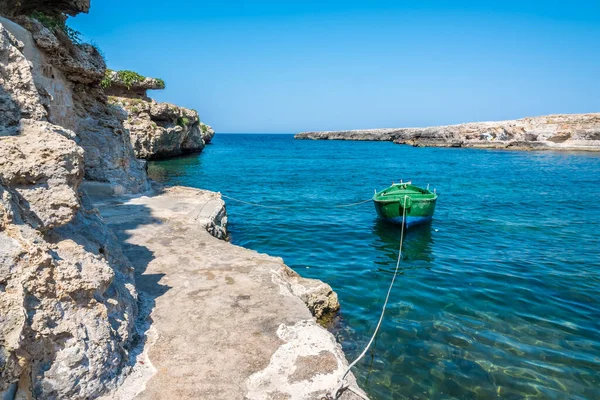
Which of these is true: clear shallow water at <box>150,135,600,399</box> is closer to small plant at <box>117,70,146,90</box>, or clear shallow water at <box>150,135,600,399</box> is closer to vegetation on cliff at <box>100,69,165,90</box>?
vegetation on cliff at <box>100,69,165,90</box>

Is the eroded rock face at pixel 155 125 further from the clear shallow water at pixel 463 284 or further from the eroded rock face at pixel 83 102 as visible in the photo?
the eroded rock face at pixel 83 102

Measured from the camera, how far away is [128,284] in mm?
5617

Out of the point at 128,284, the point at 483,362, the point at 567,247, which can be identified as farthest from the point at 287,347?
the point at 567,247

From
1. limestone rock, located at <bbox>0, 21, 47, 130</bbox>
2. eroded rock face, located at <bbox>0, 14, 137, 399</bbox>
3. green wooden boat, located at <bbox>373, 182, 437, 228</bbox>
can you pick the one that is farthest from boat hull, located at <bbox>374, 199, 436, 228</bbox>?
limestone rock, located at <bbox>0, 21, 47, 130</bbox>

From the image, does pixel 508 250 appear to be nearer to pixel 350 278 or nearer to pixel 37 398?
pixel 350 278

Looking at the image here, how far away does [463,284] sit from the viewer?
10.3 meters

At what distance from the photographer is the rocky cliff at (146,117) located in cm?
3841

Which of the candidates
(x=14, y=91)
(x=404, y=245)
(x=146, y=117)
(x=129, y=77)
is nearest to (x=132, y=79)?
(x=129, y=77)

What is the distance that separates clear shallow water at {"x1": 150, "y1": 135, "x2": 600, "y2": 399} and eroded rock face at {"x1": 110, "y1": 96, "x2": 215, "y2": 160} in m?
21.5

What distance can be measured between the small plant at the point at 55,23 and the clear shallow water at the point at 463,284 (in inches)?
343

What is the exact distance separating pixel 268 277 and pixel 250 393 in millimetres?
3112

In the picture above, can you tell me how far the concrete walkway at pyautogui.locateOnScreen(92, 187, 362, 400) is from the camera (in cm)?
444

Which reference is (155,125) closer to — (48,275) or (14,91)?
(14,91)

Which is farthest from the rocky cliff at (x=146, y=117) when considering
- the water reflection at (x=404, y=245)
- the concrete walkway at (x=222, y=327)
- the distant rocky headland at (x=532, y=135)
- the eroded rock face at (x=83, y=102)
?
the distant rocky headland at (x=532, y=135)
